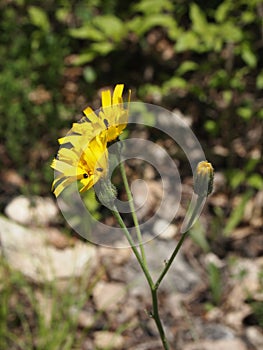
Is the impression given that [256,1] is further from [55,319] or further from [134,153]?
[55,319]

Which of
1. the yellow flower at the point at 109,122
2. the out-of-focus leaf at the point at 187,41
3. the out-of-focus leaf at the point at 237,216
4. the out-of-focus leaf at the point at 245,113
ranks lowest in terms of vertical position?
the yellow flower at the point at 109,122

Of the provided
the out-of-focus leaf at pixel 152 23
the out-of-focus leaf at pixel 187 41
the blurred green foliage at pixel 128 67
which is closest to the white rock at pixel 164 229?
the blurred green foliage at pixel 128 67

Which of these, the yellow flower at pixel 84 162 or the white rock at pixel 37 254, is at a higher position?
the white rock at pixel 37 254

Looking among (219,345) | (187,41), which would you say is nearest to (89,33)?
(187,41)

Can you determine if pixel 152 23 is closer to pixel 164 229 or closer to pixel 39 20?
pixel 39 20

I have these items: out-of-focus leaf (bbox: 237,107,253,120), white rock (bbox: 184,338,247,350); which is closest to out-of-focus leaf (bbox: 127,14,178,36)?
out-of-focus leaf (bbox: 237,107,253,120)

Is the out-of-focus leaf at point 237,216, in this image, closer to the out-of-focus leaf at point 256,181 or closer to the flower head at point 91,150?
the out-of-focus leaf at point 256,181
